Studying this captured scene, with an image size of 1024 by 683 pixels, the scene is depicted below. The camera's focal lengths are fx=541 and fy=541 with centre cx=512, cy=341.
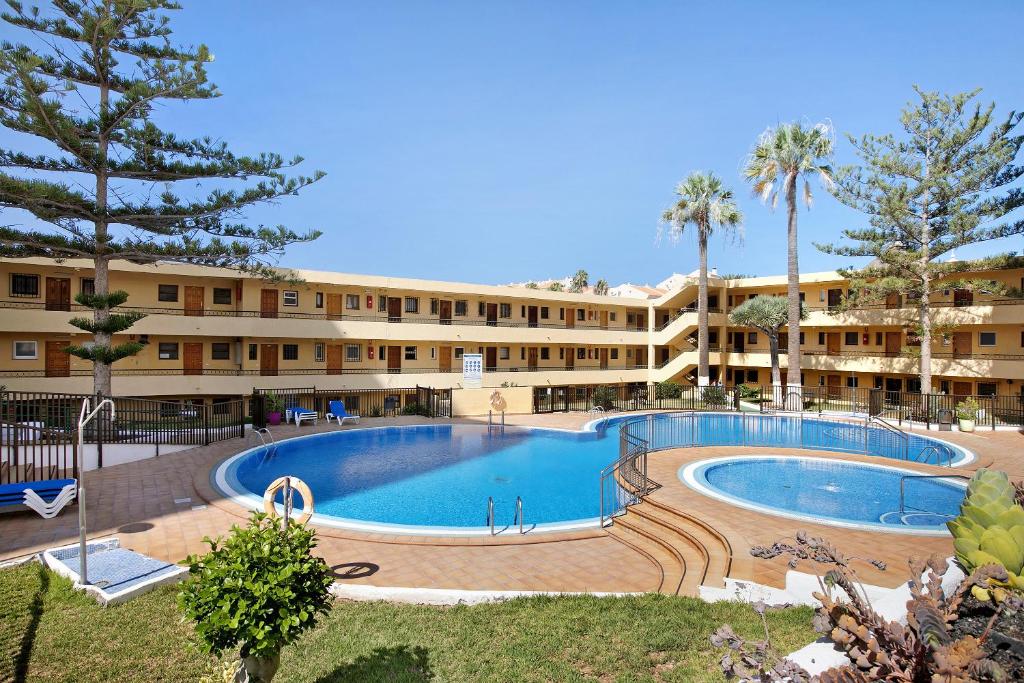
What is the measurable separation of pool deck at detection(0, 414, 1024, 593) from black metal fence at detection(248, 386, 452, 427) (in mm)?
10390

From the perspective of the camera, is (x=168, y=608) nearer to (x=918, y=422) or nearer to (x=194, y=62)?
(x=194, y=62)

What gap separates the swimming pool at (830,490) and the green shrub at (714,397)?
12.6 metres

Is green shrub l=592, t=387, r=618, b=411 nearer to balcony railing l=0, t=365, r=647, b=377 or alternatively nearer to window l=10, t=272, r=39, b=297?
balcony railing l=0, t=365, r=647, b=377

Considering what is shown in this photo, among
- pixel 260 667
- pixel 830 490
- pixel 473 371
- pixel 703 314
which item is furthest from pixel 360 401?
pixel 260 667

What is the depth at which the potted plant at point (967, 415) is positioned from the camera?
21.8 m

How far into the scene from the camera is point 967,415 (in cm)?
2219

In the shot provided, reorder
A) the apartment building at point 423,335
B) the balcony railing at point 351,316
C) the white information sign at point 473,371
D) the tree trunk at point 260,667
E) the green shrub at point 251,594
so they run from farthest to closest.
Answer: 1. the white information sign at point 473,371
2. the apartment building at point 423,335
3. the balcony railing at point 351,316
4. the tree trunk at point 260,667
5. the green shrub at point 251,594

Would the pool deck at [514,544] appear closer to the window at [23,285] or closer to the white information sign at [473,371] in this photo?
the window at [23,285]

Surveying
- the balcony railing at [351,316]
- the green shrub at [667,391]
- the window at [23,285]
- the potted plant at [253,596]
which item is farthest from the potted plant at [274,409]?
the potted plant at [253,596]

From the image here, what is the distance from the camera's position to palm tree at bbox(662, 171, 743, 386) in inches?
1336

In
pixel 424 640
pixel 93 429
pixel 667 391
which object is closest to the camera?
pixel 424 640

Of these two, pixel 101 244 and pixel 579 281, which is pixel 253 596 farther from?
pixel 579 281

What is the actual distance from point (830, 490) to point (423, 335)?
21554mm

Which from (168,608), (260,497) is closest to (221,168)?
(260,497)
